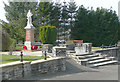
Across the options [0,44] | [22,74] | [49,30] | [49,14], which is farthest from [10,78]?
[49,14]

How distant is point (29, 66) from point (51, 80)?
1.60 meters

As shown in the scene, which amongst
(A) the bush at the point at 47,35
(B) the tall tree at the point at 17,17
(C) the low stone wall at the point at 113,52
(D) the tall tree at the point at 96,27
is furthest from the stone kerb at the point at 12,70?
(D) the tall tree at the point at 96,27

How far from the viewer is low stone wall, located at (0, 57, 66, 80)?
7.49 meters

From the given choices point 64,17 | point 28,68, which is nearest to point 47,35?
point 28,68

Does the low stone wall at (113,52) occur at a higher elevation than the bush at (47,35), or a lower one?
lower

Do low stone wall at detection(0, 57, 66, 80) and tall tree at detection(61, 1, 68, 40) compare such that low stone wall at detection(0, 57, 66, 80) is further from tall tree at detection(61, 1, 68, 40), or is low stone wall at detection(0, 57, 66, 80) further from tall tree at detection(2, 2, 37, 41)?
tall tree at detection(61, 1, 68, 40)

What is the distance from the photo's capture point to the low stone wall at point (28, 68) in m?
7.49

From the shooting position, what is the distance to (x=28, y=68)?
848 cm

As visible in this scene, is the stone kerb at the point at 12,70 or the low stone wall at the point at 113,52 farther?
the low stone wall at the point at 113,52

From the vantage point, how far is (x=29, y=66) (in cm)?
854

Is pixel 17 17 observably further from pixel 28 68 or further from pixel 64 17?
pixel 28 68

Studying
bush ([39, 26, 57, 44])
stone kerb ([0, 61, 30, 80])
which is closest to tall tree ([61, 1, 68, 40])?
bush ([39, 26, 57, 44])

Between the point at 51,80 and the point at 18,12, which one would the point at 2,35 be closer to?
the point at 51,80

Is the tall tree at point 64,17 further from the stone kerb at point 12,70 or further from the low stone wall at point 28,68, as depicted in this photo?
the stone kerb at point 12,70
